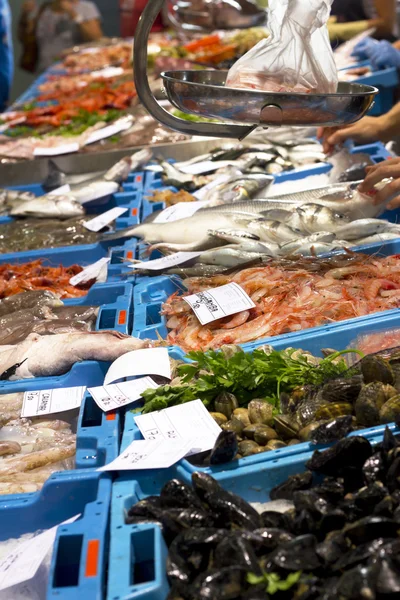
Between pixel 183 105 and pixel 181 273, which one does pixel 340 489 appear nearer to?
pixel 183 105

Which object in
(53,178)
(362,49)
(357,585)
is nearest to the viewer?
(357,585)

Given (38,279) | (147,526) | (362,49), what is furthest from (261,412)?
(362,49)

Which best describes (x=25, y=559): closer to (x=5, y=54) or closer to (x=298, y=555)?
(x=298, y=555)

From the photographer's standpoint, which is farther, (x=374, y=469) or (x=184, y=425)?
(x=184, y=425)

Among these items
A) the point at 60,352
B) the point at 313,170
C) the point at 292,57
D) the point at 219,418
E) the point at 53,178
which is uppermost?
the point at 292,57

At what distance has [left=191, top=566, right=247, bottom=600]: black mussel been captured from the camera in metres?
1.61

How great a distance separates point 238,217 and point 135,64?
1.63 meters

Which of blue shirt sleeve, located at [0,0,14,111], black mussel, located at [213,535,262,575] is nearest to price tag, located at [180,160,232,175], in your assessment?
black mussel, located at [213,535,262,575]

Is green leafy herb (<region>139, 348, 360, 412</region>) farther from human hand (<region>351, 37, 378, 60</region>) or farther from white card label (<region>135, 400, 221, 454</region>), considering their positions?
human hand (<region>351, 37, 378, 60</region>)

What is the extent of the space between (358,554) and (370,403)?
71cm

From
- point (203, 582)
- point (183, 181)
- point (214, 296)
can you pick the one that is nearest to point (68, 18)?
point (183, 181)

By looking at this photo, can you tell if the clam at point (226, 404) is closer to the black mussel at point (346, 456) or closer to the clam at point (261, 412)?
the clam at point (261, 412)

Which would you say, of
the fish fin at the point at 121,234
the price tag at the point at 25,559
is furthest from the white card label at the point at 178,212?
the price tag at the point at 25,559

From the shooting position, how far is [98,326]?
3.40 meters
